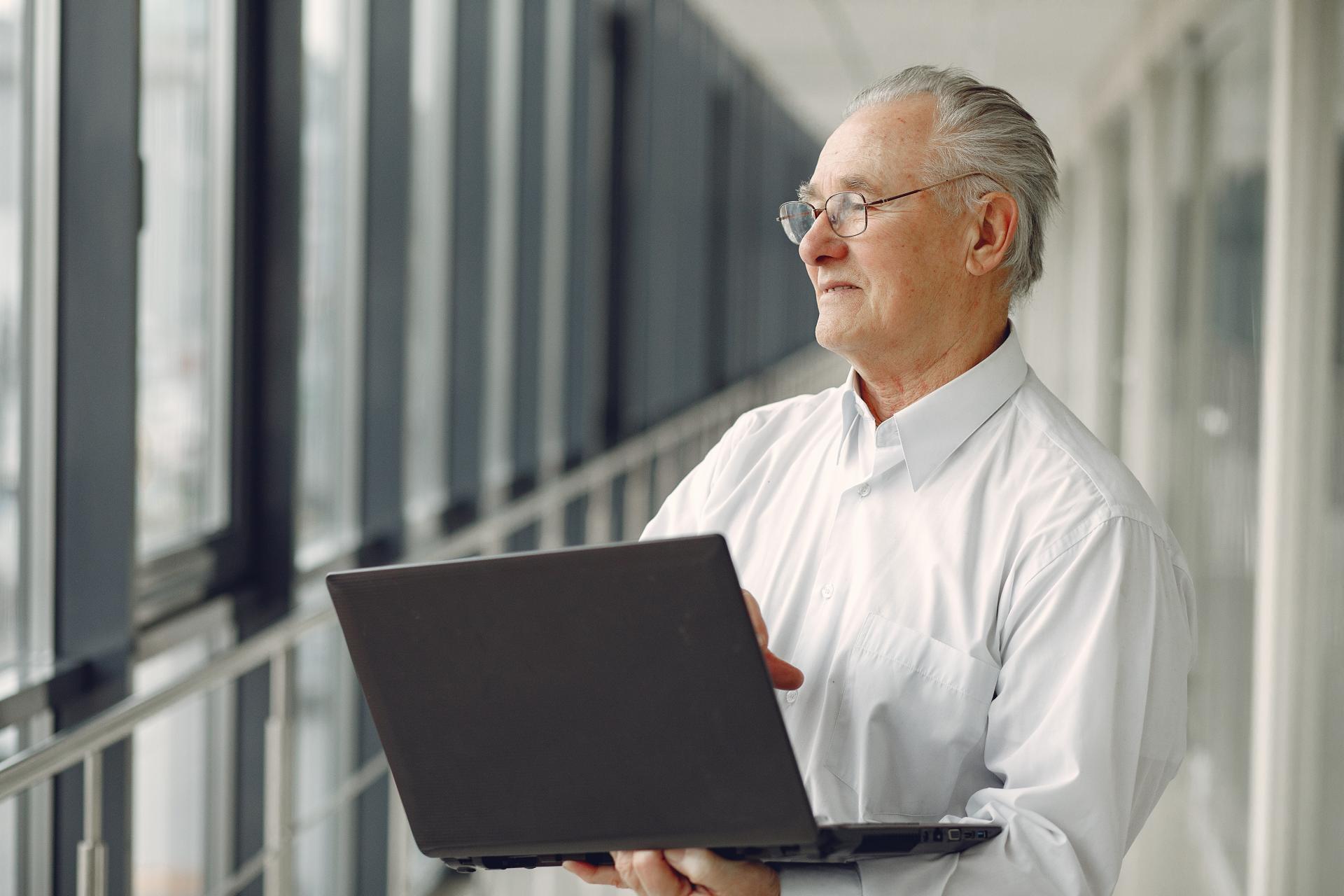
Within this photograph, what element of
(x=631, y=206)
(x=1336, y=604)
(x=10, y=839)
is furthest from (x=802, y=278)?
(x=10, y=839)

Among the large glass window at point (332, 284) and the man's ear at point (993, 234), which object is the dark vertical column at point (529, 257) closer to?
the large glass window at point (332, 284)

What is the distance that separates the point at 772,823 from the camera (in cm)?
79

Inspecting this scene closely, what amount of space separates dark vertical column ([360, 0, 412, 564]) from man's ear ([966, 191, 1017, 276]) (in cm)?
156

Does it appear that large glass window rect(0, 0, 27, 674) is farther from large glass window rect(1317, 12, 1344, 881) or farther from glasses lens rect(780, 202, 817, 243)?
large glass window rect(1317, 12, 1344, 881)

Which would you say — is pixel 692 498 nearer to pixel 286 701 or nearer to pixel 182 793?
pixel 286 701

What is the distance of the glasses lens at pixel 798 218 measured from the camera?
101 cm

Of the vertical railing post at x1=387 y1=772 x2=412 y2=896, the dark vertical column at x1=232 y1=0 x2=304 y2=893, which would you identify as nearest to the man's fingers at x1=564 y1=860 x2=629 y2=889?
the vertical railing post at x1=387 y1=772 x2=412 y2=896

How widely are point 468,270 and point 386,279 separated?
528 millimetres

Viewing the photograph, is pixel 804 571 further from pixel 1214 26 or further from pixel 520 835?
pixel 1214 26

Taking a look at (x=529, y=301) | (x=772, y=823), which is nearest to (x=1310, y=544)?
(x=772, y=823)

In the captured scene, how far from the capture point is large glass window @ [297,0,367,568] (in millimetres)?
A: 2258

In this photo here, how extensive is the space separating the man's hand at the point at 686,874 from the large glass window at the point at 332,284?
1.44 metres

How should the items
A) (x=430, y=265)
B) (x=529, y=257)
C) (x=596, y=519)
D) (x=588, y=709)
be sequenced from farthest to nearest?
(x=596, y=519) → (x=529, y=257) → (x=430, y=265) → (x=588, y=709)

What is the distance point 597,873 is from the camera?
2.92ft
